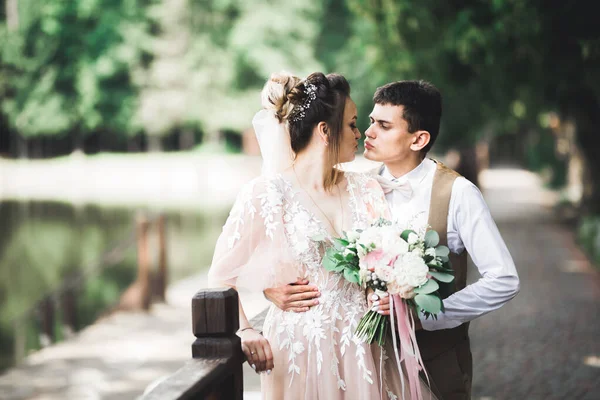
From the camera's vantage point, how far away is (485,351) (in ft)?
26.9

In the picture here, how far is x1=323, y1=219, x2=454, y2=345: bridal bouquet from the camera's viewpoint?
2674mm

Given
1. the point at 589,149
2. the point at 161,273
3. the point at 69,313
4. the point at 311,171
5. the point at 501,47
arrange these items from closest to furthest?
the point at 311,171
the point at 501,47
the point at 69,313
the point at 161,273
the point at 589,149

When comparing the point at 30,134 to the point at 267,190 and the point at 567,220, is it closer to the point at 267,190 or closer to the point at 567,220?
the point at 567,220

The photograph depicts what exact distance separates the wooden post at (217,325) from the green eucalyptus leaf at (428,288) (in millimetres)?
680

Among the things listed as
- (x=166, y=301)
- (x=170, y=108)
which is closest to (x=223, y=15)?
(x=170, y=108)

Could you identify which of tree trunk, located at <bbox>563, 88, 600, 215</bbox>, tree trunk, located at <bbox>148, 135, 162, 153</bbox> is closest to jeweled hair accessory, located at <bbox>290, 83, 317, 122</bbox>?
tree trunk, located at <bbox>563, 88, 600, 215</bbox>

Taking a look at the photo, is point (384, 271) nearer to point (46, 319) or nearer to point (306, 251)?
point (306, 251)

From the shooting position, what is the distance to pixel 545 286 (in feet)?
39.3

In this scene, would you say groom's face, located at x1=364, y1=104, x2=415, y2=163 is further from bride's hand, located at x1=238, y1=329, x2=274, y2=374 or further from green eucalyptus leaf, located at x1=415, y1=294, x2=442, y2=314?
bride's hand, located at x1=238, y1=329, x2=274, y2=374

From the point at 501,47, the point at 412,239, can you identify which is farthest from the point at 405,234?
the point at 501,47

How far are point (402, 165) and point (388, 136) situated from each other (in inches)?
6.4

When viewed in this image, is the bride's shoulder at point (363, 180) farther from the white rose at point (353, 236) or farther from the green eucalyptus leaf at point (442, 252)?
the green eucalyptus leaf at point (442, 252)

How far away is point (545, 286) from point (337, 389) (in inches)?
390

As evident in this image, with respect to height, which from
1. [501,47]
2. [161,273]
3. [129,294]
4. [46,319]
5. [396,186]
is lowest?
[46,319]
